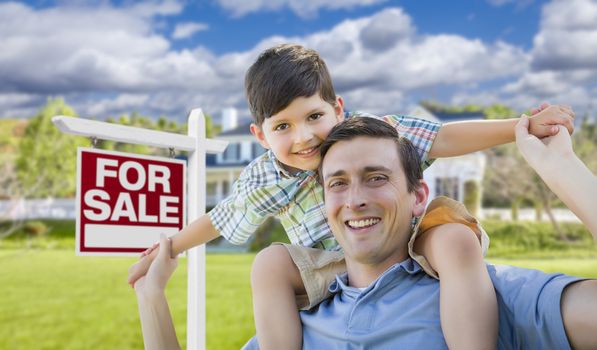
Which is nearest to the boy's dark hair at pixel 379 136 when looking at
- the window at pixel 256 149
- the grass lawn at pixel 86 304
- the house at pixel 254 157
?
the grass lawn at pixel 86 304

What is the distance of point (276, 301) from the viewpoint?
1702 mm

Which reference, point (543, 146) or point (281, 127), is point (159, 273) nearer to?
point (281, 127)

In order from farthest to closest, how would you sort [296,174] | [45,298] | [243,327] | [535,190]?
[535,190] → [45,298] → [243,327] → [296,174]

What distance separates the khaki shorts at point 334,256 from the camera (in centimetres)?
162

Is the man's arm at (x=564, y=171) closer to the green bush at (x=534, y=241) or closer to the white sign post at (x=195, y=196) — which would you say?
the white sign post at (x=195, y=196)

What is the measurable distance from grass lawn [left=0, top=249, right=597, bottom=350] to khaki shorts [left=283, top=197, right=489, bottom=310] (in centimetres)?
735

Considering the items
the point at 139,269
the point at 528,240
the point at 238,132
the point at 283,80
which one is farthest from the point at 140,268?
the point at 238,132

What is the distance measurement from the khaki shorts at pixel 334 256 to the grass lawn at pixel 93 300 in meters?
7.35

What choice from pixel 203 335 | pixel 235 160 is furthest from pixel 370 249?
pixel 235 160

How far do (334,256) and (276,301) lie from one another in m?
0.21

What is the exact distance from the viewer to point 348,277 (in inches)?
68.1

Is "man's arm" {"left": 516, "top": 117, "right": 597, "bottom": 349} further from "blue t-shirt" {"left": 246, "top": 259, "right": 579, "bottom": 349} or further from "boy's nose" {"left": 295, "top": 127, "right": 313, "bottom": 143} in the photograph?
"boy's nose" {"left": 295, "top": 127, "right": 313, "bottom": 143}

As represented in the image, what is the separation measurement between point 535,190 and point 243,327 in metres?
14.9

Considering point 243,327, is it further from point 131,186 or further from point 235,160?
point 235,160
